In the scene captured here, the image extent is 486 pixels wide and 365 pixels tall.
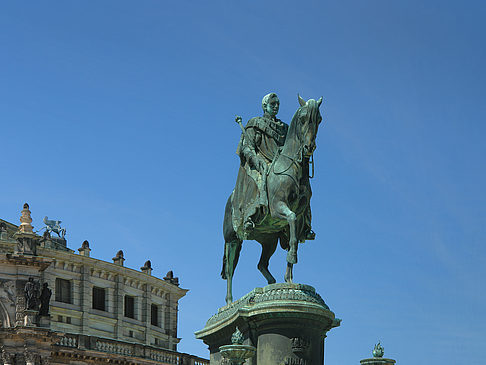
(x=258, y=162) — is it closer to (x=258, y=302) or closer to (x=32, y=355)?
(x=258, y=302)

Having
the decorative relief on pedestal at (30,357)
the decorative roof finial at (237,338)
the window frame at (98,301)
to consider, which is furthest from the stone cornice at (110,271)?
the decorative roof finial at (237,338)

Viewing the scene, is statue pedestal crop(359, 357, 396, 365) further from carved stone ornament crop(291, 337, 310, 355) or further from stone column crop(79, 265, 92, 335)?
stone column crop(79, 265, 92, 335)

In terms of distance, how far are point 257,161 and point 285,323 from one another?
10.6 feet

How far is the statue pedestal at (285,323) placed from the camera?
1638 centimetres

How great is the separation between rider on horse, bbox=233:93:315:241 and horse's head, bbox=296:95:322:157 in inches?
31.5

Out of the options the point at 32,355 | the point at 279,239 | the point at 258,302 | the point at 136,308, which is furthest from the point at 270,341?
the point at 136,308

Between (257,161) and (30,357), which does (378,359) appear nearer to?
(257,161)

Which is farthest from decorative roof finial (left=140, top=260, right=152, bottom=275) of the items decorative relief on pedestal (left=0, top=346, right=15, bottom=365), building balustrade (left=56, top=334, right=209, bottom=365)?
decorative relief on pedestal (left=0, top=346, right=15, bottom=365)

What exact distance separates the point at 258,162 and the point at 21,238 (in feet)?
178

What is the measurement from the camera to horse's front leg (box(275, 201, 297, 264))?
17078 millimetres

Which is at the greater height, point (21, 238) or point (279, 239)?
point (21, 238)

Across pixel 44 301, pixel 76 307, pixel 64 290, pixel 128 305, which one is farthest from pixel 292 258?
pixel 128 305

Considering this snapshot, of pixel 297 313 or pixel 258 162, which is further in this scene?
pixel 258 162

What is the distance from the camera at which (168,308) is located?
299 feet
